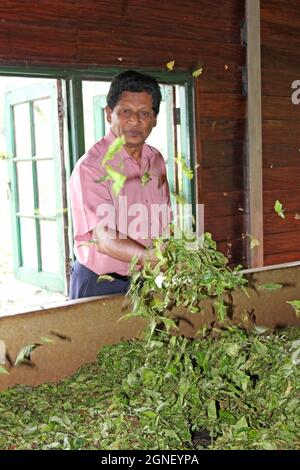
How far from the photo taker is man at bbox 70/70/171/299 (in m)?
2.85

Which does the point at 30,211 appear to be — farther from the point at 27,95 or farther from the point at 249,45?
the point at 249,45

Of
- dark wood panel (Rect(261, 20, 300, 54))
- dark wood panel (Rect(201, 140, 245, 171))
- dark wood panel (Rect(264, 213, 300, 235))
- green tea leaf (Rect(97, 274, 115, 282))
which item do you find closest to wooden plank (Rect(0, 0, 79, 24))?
dark wood panel (Rect(201, 140, 245, 171))

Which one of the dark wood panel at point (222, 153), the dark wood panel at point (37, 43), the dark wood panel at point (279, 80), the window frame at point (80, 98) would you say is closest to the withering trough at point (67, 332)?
the window frame at point (80, 98)

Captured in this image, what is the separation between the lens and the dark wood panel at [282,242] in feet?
17.7

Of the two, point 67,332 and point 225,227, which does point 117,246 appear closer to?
point 67,332

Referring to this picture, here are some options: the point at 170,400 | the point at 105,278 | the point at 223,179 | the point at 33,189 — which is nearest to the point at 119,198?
the point at 105,278

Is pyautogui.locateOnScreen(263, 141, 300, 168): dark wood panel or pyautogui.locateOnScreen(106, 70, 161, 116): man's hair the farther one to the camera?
pyautogui.locateOnScreen(263, 141, 300, 168): dark wood panel

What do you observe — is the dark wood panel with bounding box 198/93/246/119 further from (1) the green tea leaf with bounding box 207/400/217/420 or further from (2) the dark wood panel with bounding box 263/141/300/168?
Answer: (1) the green tea leaf with bounding box 207/400/217/420

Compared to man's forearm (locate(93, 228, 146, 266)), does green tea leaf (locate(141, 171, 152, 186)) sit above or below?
above

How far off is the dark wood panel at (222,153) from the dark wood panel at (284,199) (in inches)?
16.9

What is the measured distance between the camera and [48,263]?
17.4 ft

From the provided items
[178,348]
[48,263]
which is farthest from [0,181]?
[178,348]

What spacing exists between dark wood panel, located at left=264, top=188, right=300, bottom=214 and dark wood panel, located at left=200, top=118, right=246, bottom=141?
1.96ft

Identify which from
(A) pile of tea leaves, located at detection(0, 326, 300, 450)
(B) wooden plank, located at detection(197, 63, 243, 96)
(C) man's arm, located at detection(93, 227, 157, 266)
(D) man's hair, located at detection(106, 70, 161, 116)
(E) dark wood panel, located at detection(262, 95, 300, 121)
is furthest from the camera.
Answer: (E) dark wood panel, located at detection(262, 95, 300, 121)
